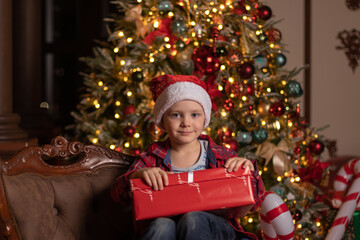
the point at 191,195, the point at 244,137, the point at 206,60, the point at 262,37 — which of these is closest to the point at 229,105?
the point at 244,137

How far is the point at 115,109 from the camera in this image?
10.9ft

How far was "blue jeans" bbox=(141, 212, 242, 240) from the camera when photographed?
1.70 metres

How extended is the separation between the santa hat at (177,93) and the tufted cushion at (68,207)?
0.44 metres

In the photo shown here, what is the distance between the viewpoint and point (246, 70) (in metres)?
3.03

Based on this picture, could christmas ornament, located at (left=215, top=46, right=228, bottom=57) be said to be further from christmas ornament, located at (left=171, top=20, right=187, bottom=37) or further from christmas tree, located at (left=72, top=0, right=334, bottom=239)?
christmas ornament, located at (left=171, top=20, right=187, bottom=37)

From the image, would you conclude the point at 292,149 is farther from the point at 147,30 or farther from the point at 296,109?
the point at 147,30

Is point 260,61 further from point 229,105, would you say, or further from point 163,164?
point 163,164

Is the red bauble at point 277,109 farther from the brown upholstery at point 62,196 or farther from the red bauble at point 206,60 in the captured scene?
the brown upholstery at point 62,196

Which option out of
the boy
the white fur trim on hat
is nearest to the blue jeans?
the boy

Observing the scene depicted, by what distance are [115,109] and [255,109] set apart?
1017 mm

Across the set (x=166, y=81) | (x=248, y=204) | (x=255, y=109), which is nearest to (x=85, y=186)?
(x=166, y=81)

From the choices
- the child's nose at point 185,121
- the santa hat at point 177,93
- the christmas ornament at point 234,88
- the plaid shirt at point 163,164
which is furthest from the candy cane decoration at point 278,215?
the christmas ornament at point 234,88

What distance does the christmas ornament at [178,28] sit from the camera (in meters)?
3.01

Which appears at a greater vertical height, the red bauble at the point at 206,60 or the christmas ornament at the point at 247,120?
the red bauble at the point at 206,60
